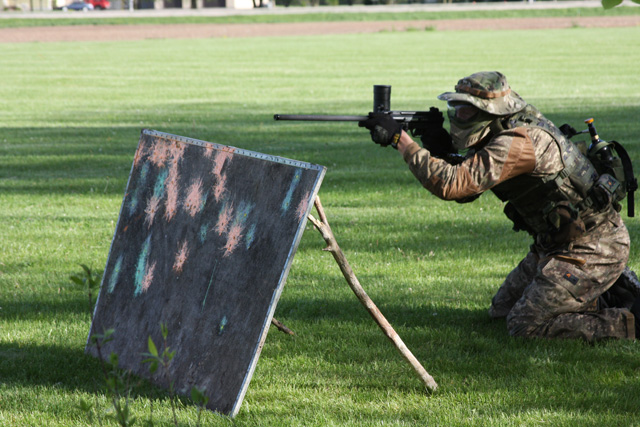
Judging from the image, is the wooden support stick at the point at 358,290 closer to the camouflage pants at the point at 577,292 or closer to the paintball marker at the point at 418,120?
the paintball marker at the point at 418,120

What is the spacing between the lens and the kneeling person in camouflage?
448 centimetres

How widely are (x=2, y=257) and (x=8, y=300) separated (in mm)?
1342

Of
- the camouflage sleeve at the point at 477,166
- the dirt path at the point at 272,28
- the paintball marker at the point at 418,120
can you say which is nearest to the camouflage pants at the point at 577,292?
the camouflage sleeve at the point at 477,166

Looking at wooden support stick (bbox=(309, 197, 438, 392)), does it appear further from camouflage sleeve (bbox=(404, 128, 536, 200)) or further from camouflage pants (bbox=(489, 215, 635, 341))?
camouflage pants (bbox=(489, 215, 635, 341))

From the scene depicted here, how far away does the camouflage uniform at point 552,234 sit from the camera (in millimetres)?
4664

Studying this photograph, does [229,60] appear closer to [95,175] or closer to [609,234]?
[95,175]

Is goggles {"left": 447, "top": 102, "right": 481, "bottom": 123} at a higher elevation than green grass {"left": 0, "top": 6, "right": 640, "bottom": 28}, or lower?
higher

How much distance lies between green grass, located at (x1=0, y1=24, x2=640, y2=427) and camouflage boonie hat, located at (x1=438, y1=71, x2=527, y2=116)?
4.93 ft

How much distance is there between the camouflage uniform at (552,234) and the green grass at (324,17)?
195 ft

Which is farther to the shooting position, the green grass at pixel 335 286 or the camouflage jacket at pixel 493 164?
the camouflage jacket at pixel 493 164

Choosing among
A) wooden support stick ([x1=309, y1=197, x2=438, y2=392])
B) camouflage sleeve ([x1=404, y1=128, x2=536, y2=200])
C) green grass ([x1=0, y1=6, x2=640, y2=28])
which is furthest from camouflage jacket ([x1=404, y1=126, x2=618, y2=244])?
green grass ([x1=0, y1=6, x2=640, y2=28])

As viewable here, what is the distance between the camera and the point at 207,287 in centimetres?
416

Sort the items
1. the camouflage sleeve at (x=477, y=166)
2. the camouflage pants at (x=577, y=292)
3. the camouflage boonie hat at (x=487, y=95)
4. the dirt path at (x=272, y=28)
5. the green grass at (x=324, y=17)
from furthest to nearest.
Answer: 1. the green grass at (x=324, y=17)
2. the dirt path at (x=272, y=28)
3. the camouflage pants at (x=577, y=292)
4. the camouflage boonie hat at (x=487, y=95)
5. the camouflage sleeve at (x=477, y=166)

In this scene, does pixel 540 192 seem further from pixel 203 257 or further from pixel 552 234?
pixel 203 257
